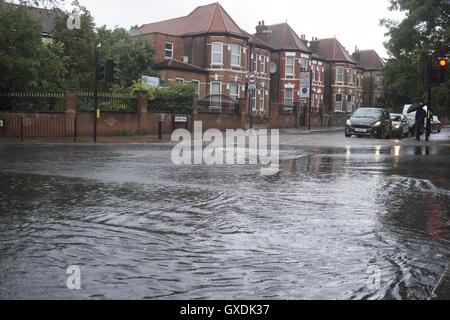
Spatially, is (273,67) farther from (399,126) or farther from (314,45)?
(399,126)

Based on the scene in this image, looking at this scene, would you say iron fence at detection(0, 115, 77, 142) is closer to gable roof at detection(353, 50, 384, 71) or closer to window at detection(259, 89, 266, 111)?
window at detection(259, 89, 266, 111)

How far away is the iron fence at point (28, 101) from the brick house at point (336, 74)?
42.4 m

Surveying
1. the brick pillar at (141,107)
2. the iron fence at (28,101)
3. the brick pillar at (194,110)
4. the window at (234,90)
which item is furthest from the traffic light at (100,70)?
the window at (234,90)

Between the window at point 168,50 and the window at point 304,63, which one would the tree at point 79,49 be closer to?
the window at point 168,50

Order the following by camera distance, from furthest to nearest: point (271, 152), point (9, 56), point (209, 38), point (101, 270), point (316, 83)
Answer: point (316, 83) < point (209, 38) < point (9, 56) < point (271, 152) < point (101, 270)

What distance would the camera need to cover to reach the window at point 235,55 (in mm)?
48763

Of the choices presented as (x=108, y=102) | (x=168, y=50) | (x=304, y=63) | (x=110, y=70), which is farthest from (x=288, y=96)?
(x=110, y=70)

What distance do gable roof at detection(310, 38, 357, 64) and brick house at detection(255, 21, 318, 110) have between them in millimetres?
5749

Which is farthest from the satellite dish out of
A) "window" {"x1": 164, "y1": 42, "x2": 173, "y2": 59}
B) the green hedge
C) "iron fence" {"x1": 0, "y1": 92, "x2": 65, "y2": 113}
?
"iron fence" {"x1": 0, "y1": 92, "x2": 65, "y2": 113}

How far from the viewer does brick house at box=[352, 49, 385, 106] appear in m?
74.1
